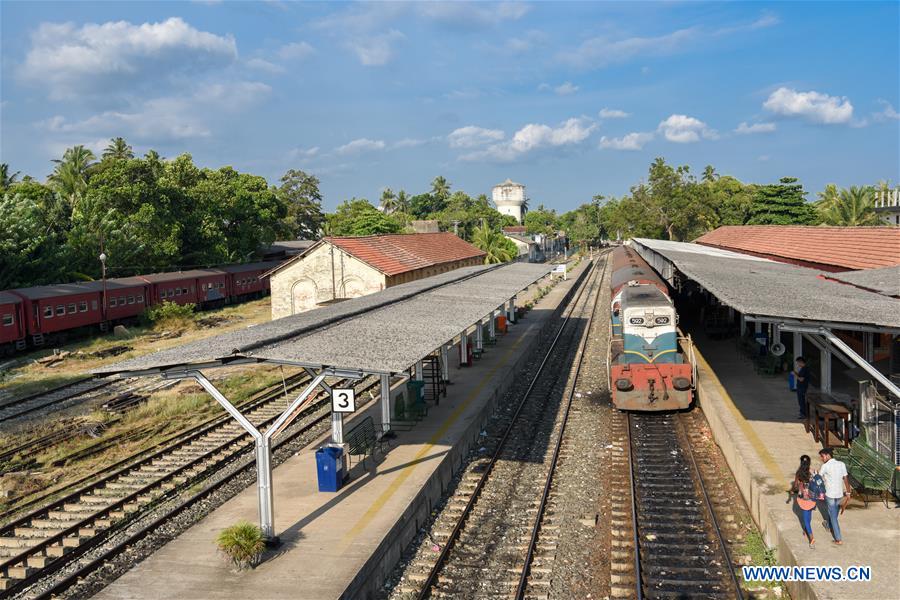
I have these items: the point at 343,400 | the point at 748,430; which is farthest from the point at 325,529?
the point at 748,430

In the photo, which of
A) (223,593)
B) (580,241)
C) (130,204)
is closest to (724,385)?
(223,593)

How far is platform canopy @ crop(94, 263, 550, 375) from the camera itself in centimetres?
1078

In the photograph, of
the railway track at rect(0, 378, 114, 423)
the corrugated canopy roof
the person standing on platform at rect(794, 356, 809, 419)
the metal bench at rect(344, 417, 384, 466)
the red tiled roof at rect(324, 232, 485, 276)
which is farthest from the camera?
the red tiled roof at rect(324, 232, 485, 276)

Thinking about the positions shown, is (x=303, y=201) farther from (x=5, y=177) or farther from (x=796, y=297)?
(x=796, y=297)

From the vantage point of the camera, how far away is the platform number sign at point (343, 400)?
12.2 metres

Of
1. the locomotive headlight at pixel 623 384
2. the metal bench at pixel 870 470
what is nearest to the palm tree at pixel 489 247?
the locomotive headlight at pixel 623 384

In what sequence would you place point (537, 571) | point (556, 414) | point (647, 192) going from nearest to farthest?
point (537, 571) < point (556, 414) < point (647, 192)

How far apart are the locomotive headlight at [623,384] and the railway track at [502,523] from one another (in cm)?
177

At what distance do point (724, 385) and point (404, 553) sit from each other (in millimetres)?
12638

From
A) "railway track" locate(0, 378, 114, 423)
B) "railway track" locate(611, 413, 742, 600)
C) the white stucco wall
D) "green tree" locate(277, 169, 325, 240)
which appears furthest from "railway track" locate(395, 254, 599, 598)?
"green tree" locate(277, 169, 325, 240)

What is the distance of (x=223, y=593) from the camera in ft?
30.7

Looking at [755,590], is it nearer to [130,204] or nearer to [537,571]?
[537,571]

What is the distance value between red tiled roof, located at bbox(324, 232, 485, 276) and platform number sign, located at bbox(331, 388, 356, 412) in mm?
19443

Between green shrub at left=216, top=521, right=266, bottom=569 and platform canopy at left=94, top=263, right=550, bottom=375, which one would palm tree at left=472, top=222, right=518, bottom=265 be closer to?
platform canopy at left=94, top=263, right=550, bottom=375
